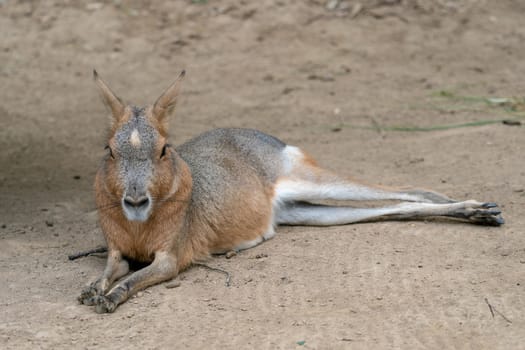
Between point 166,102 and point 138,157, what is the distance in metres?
0.59

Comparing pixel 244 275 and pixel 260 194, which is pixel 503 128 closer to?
pixel 260 194

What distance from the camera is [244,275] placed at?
203 inches

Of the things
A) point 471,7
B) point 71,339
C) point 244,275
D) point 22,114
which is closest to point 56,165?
point 22,114

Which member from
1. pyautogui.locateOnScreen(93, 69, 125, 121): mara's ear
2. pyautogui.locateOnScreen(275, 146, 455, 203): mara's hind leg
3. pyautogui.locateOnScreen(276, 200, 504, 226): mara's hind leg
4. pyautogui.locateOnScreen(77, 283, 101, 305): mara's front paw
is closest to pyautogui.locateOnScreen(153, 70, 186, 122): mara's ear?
pyautogui.locateOnScreen(93, 69, 125, 121): mara's ear

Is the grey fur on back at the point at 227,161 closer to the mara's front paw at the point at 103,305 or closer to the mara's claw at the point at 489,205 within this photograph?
the mara's front paw at the point at 103,305


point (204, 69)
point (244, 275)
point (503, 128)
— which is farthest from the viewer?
point (204, 69)

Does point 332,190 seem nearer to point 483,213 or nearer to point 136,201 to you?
point 483,213

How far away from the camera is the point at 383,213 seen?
608 cm

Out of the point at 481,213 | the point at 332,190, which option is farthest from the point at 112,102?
the point at 481,213

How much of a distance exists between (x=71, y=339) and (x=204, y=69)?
6.31 metres

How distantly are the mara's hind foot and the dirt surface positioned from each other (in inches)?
3.6

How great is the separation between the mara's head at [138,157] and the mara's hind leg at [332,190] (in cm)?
136

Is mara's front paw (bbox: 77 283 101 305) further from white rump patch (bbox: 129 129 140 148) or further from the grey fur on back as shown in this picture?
the grey fur on back

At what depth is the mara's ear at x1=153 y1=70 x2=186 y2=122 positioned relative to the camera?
5227mm
